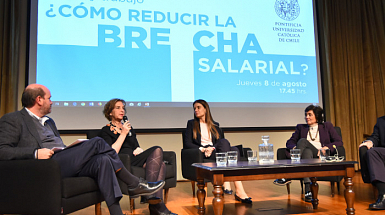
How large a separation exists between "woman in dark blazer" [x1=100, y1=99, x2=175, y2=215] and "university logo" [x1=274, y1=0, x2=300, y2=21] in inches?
114

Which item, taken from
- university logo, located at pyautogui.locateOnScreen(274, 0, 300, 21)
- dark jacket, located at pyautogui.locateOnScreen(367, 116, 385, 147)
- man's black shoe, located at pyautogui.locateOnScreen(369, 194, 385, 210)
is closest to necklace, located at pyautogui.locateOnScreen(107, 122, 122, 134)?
man's black shoe, located at pyautogui.locateOnScreen(369, 194, 385, 210)

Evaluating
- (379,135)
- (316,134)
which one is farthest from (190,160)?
(379,135)

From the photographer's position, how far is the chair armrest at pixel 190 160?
3.12 m

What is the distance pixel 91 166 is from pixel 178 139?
256cm

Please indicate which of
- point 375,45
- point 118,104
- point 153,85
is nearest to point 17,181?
point 118,104

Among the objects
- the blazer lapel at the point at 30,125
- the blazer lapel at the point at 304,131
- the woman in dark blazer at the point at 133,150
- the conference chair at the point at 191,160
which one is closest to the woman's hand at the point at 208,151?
the conference chair at the point at 191,160

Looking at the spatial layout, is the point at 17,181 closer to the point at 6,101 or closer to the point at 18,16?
the point at 6,101

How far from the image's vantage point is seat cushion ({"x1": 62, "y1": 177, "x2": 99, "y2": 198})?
1793 millimetres

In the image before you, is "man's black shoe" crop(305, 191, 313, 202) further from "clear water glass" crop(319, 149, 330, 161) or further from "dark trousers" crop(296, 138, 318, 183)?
"clear water glass" crop(319, 149, 330, 161)

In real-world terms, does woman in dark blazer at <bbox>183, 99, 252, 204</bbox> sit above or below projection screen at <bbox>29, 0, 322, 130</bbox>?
below

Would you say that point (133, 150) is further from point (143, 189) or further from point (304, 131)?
point (304, 131)

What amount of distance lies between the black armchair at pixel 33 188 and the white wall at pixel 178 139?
2340 mm

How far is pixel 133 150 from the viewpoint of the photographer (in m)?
2.99

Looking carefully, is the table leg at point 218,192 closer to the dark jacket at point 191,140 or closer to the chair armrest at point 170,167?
the chair armrest at point 170,167
